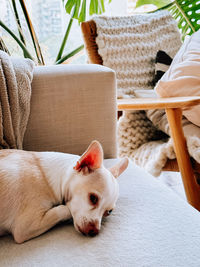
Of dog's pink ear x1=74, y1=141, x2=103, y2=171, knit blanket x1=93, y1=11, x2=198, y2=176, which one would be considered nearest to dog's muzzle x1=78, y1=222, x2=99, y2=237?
dog's pink ear x1=74, y1=141, x2=103, y2=171

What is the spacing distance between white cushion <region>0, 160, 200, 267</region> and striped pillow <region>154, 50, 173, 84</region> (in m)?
1.09

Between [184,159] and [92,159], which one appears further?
[184,159]

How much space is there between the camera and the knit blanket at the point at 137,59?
1.74 m

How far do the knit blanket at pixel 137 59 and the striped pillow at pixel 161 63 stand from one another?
66mm

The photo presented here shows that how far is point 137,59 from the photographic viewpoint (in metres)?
1.90

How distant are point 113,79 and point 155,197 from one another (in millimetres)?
580

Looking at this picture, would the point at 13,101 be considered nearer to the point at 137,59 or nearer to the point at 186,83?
the point at 186,83

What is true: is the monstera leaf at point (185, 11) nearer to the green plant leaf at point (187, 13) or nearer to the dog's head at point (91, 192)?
the green plant leaf at point (187, 13)

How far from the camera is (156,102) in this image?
1276 mm

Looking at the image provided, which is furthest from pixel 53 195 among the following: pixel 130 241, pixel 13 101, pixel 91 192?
pixel 13 101

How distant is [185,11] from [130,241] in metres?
1.97

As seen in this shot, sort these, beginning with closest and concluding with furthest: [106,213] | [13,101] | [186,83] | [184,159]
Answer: [106,213] < [13,101] < [184,159] < [186,83]

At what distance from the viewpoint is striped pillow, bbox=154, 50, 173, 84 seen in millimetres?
1833

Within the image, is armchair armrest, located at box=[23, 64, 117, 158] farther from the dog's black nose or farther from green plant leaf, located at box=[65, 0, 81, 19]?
green plant leaf, located at box=[65, 0, 81, 19]
